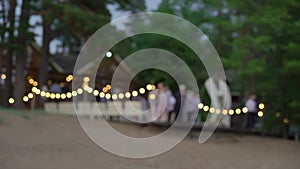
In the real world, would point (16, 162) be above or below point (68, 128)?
below

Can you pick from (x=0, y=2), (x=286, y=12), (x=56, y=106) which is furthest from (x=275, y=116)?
(x=0, y=2)

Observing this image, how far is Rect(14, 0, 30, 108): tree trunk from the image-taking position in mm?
13692

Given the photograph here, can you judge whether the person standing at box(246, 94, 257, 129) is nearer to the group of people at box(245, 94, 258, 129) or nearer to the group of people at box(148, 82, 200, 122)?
the group of people at box(245, 94, 258, 129)

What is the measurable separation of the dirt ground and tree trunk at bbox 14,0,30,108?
0.99 meters

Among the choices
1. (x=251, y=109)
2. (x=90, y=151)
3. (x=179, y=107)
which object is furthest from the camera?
(x=251, y=109)

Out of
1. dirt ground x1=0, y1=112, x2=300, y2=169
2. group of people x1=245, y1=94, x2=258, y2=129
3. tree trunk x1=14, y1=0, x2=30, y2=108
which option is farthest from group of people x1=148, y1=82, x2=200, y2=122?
tree trunk x1=14, y1=0, x2=30, y2=108

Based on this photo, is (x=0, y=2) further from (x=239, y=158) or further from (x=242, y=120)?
(x=242, y=120)

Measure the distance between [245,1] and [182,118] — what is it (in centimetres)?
496

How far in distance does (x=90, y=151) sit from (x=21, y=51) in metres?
5.89

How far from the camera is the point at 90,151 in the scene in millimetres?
10672

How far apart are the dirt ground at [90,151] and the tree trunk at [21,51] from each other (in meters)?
0.99

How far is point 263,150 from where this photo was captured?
13703 millimetres

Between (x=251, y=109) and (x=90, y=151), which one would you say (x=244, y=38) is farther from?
(x=90, y=151)

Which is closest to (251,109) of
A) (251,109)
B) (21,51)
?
(251,109)
